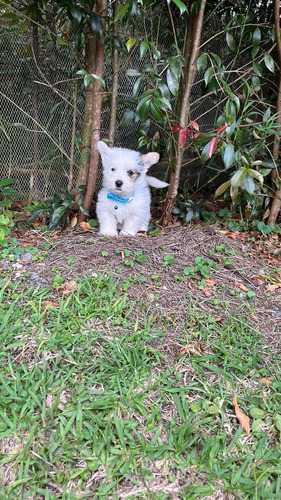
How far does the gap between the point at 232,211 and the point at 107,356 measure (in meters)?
2.25

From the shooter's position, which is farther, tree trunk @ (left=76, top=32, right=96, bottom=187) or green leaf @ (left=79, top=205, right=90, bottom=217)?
green leaf @ (left=79, top=205, right=90, bottom=217)

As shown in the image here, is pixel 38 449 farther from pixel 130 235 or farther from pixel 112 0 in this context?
pixel 112 0

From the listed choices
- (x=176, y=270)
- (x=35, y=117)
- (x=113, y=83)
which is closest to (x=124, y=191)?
(x=176, y=270)

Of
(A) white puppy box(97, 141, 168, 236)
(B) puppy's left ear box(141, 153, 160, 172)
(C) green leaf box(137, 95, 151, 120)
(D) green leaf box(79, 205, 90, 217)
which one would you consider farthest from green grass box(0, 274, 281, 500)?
(C) green leaf box(137, 95, 151, 120)

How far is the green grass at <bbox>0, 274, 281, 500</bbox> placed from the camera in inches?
63.7

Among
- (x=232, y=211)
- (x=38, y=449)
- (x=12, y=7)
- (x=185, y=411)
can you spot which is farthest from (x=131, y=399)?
(x=12, y=7)

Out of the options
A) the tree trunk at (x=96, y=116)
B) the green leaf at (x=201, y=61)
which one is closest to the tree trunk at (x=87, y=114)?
the tree trunk at (x=96, y=116)

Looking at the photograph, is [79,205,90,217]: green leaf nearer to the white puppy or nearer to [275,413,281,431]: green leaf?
the white puppy

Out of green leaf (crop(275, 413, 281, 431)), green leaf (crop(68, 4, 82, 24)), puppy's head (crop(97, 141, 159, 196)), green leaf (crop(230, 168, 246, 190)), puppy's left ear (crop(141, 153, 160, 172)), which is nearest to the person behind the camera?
green leaf (crop(275, 413, 281, 431))

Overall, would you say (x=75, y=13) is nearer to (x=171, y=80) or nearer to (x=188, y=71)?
(x=171, y=80)

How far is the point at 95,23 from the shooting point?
2.63 m

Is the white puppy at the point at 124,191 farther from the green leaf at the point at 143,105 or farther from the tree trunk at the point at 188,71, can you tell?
the green leaf at the point at 143,105

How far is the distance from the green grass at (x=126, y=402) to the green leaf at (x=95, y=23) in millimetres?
1786

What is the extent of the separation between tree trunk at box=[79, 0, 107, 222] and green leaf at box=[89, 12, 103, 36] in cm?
17
